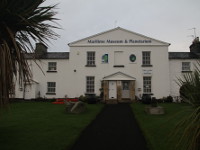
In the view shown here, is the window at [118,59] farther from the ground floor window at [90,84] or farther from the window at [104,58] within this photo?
the ground floor window at [90,84]

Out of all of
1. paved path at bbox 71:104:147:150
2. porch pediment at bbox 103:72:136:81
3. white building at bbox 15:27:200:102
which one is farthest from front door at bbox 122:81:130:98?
paved path at bbox 71:104:147:150

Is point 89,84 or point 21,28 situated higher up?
point 21,28

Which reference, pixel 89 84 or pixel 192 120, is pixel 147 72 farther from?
pixel 192 120

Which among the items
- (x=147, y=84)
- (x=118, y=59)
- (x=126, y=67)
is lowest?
(x=147, y=84)

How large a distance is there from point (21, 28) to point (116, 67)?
1992 centimetres

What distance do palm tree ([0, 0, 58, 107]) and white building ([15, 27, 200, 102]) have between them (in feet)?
61.4

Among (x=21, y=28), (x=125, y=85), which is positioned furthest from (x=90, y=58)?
(x=21, y=28)

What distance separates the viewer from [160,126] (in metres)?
9.30

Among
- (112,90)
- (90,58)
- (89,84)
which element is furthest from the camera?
(90,58)

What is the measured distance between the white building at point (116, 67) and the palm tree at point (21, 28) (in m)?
18.7

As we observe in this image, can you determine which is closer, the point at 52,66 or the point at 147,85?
the point at 147,85

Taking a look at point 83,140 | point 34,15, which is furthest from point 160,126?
point 34,15

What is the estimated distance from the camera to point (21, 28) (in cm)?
439

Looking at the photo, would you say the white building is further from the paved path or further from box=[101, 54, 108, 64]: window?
the paved path
